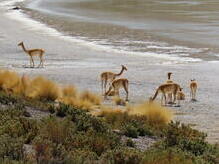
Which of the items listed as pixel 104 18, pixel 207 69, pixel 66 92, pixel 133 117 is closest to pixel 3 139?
pixel 133 117

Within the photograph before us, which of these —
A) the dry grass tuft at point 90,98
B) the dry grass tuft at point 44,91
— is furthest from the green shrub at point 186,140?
the dry grass tuft at point 44,91

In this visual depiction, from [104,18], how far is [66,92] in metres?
30.4

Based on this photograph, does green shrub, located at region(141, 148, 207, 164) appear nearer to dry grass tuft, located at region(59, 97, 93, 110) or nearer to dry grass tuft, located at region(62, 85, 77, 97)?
dry grass tuft, located at region(59, 97, 93, 110)

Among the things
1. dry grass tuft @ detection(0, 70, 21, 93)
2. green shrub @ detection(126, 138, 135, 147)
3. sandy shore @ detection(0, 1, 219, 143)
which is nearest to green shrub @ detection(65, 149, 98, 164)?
green shrub @ detection(126, 138, 135, 147)

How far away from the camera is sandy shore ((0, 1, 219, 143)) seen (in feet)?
52.7

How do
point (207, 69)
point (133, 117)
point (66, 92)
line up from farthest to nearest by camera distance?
point (207, 69) < point (66, 92) < point (133, 117)

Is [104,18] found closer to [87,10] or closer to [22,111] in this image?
[87,10]

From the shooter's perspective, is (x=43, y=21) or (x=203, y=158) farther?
(x=43, y=21)

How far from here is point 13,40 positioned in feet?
115

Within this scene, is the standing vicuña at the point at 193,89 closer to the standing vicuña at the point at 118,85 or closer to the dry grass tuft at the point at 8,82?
the standing vicuña at the point at 118,85

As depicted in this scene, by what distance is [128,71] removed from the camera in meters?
23.2

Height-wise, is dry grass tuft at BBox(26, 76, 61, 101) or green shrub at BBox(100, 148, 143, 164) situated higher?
dry grass tuft at BBox(26, 76, 61, 101)

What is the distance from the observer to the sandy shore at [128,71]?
1606cm

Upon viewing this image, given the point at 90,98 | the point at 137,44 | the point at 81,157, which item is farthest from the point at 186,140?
the point at 137,44
